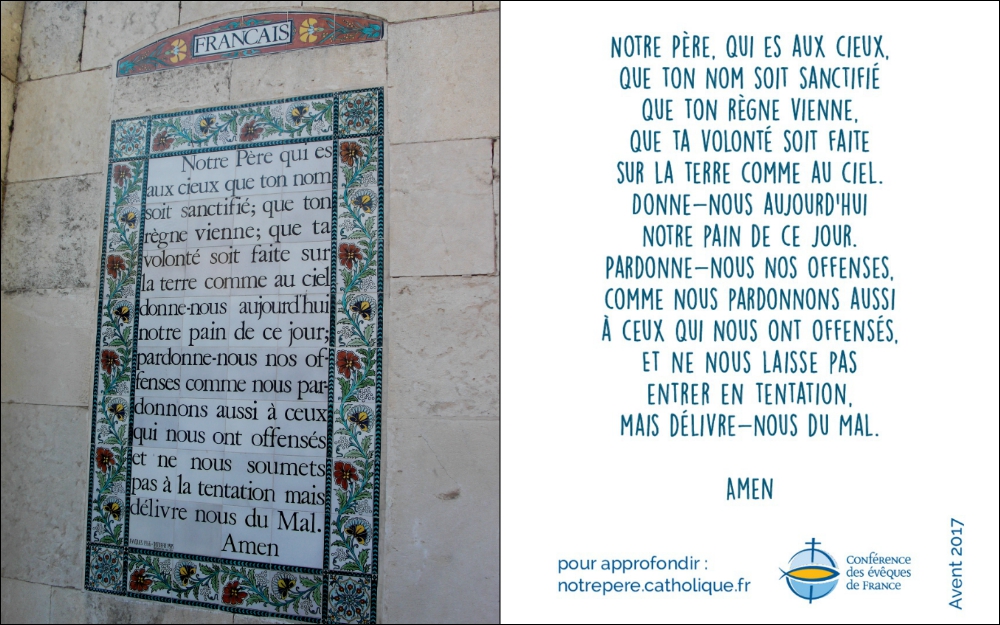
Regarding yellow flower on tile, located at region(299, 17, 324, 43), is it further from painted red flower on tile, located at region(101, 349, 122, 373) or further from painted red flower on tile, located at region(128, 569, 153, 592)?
painted red flower on tile, located at region(128, 569, 153, 592)

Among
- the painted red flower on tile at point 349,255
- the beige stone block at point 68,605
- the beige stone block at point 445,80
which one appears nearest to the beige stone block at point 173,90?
the beige stone block at point 445,80

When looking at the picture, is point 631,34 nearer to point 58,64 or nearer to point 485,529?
point 485,529

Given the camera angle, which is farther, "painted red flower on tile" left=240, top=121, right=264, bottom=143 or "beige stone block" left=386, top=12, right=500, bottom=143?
"painted red flower on tile" left=240, top=121, right=264, bottom=143

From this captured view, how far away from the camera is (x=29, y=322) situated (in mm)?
3119

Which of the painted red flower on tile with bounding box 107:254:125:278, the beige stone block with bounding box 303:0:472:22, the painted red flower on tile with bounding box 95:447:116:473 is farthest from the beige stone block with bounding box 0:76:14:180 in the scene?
the beige stone block with bounding box 303:0:472:22

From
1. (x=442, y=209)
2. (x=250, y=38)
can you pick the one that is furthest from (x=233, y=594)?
(x=250, y=38)

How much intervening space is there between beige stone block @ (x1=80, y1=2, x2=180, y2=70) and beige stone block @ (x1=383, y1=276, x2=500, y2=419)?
1.89m

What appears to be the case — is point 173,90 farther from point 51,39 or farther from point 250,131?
point 51,39

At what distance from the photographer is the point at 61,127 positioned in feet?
10.5

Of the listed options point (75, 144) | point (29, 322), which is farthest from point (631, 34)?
point (29, 322)

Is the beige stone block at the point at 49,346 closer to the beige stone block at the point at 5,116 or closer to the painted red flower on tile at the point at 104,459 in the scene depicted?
the painted red flower on tile at the point at 104,459

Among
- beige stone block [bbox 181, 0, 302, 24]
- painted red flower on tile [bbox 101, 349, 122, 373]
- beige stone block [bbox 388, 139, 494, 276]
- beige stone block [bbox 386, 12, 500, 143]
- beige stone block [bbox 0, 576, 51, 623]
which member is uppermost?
beige stone block [bbox 181, 0, 302, 24]

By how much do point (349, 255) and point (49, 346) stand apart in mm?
1666

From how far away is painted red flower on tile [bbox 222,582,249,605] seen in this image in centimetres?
280
